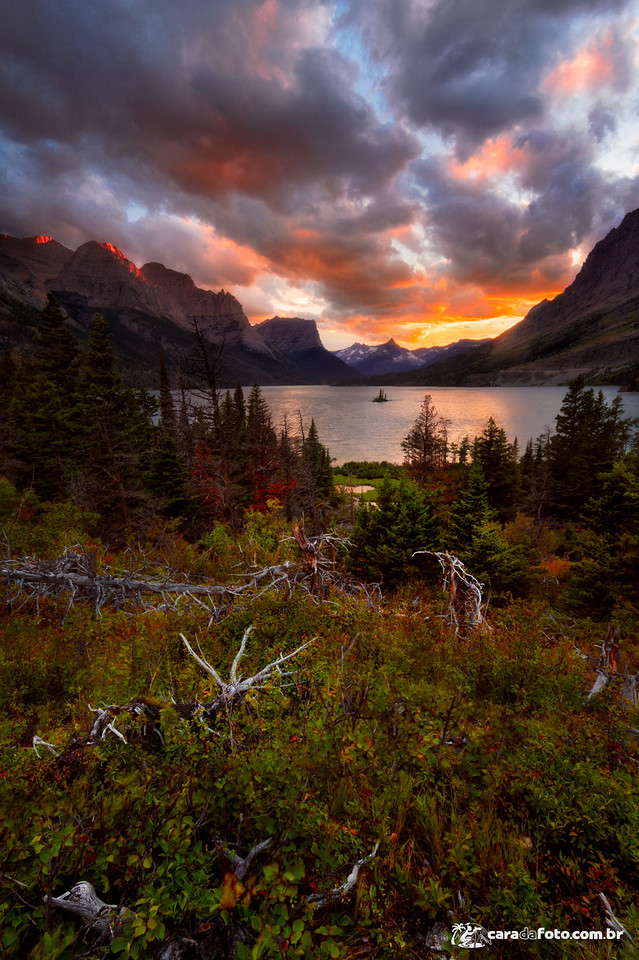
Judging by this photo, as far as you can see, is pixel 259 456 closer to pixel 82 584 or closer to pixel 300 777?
pixel 82 584

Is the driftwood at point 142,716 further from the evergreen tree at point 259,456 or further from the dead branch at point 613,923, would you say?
the evergreen tree at point 259,456

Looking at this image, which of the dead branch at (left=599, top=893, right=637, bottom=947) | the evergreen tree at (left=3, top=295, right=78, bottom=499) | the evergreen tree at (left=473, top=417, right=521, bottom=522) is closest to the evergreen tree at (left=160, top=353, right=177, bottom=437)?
the evergreen tree at (left=3, top=295, right=78, bottom=499)

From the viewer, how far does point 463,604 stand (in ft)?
25.9

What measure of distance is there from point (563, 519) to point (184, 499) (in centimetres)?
3793

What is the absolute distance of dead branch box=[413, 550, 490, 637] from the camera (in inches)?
290

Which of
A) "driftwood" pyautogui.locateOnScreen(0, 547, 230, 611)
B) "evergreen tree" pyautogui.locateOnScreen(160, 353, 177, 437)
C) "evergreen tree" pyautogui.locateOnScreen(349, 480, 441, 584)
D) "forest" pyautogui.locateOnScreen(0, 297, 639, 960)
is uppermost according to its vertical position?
"evergreen tree" pyautogui.locateOnScreen(160, 353, 177, 437)

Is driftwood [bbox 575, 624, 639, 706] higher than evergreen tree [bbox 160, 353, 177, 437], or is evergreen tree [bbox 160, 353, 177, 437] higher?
evergreen tree [bbox 160, 353, 177, 437]

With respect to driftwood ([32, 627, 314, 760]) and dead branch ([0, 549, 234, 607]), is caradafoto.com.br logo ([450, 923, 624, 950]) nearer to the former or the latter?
driftwood ([32, 627, 314, 760])

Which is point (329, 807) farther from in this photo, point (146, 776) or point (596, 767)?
point (596, 767)

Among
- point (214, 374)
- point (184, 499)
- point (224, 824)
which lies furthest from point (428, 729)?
point (184, 499)

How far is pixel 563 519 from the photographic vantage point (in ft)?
127

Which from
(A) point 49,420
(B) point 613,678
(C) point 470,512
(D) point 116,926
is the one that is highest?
(A) point 49,420

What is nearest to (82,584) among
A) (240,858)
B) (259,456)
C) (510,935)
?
(240,858)

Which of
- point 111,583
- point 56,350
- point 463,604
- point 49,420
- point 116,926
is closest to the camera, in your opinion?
point 116,926
